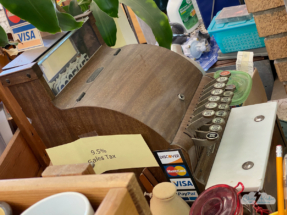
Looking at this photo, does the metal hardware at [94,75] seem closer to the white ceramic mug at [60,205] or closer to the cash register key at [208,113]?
the cash register key at [208,113]

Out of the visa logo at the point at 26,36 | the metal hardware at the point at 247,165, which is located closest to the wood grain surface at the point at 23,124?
the visa logo at the point at 26,36

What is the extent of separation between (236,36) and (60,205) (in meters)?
1.76

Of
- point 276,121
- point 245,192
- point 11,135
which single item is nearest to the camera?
point 245,192

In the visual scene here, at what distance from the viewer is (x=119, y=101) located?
0.91 m

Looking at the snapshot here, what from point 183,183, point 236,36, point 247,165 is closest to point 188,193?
point 183,183

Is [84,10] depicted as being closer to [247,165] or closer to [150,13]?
[150,13]

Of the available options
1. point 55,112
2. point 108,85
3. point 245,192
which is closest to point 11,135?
point 55,112

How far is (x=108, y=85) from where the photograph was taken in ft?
3.24

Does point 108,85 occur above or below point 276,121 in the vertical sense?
above

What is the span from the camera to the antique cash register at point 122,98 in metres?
0.89

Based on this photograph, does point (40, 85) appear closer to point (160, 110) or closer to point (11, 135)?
point (160, 110)

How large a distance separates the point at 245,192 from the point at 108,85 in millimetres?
519

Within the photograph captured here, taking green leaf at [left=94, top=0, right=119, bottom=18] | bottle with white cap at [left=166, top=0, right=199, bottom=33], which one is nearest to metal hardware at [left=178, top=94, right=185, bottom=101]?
green leaf at [left=94, top=0, right=119, bottom=18]

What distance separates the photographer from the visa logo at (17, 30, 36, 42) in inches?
40.3
